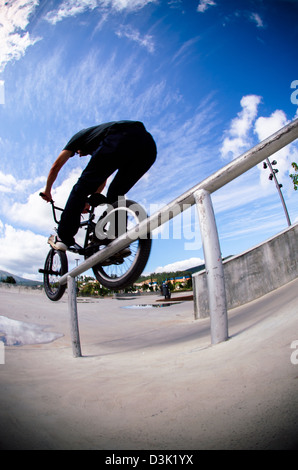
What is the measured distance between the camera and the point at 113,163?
2.24 meters

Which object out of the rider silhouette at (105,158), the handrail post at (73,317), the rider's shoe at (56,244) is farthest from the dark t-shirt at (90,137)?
the handrail post at (73,317)

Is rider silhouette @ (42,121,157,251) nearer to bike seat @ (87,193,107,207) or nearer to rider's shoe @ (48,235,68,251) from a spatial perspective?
bike seat @ (87,193,107,207)

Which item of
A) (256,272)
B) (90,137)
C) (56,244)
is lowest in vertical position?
(256,272)

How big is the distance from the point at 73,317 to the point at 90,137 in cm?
215

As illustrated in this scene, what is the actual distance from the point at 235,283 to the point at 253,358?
5.99m

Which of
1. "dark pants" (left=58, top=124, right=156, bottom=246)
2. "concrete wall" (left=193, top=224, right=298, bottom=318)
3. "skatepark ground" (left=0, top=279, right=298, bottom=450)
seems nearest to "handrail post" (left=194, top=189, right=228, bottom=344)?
"skatepark ground" (left=0, top=279, right=298, bottom=450)

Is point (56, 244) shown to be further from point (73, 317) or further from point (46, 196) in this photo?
point (73, 317)

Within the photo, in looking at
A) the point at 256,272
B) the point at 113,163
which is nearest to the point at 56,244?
the point at 113,163

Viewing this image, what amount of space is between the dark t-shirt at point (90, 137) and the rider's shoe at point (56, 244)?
1198mm

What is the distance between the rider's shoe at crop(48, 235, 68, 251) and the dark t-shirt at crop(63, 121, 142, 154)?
1198mm

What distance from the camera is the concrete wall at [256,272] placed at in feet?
21.4
